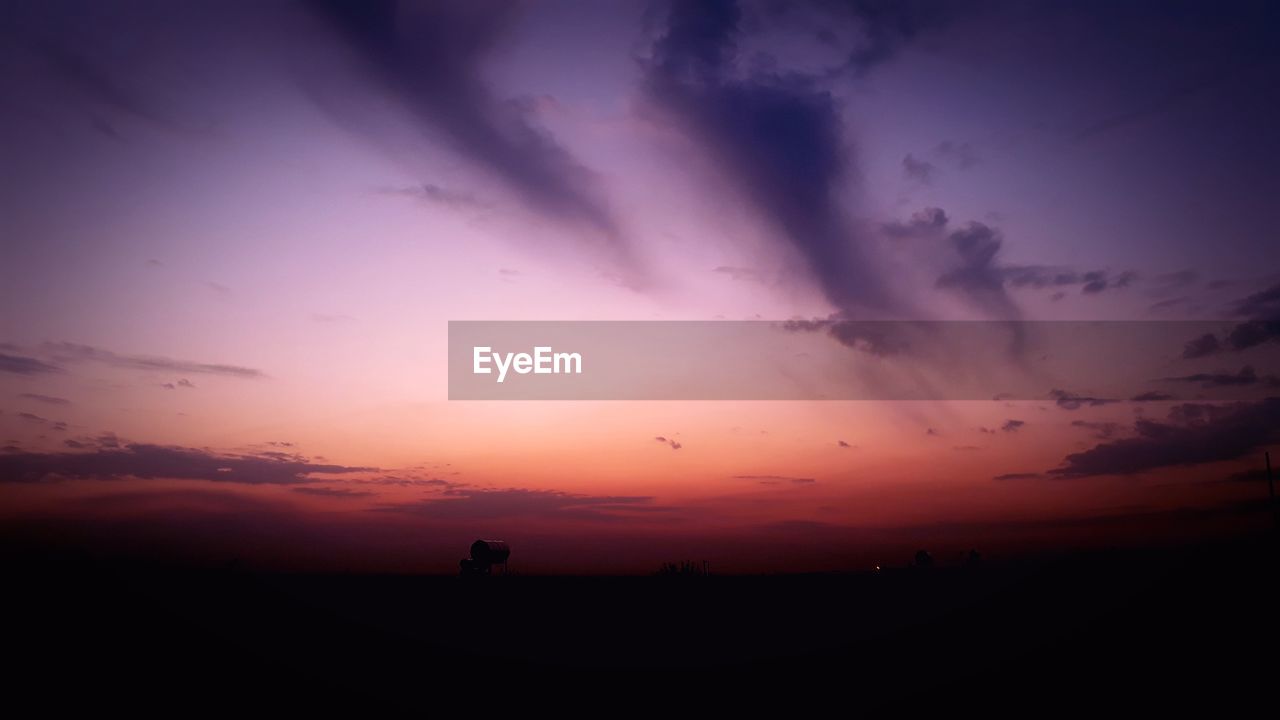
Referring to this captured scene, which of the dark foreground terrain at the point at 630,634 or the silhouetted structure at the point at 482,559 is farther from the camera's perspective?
the silhouetted structure at the point at 482,559

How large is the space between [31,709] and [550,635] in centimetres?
1625

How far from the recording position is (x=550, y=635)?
2870 cm

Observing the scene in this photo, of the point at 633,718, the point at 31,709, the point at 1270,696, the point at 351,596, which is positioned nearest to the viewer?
the point at 31,709

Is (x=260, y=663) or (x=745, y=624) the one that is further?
(x=745, y=624)

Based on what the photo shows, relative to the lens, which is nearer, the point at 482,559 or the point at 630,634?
the point at 630,634

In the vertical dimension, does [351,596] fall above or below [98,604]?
below

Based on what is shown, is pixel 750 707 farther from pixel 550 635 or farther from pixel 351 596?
pixel 351 596

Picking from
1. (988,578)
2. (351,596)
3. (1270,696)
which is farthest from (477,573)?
(1270,696)

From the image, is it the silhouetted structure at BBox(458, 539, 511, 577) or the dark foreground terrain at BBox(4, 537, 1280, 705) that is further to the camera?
the silhouetted structure at BBox(458, 539, 511, 577)

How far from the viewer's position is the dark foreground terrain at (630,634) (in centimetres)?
1897

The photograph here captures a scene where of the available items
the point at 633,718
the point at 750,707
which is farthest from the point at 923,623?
the point at 633,718

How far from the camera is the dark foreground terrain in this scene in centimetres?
1897

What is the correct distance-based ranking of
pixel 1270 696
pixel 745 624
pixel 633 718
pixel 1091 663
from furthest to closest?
pixel 745 624, pixel 1091 663, pixel 633 718, pixel 1270 696

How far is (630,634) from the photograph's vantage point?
97.1 feet
